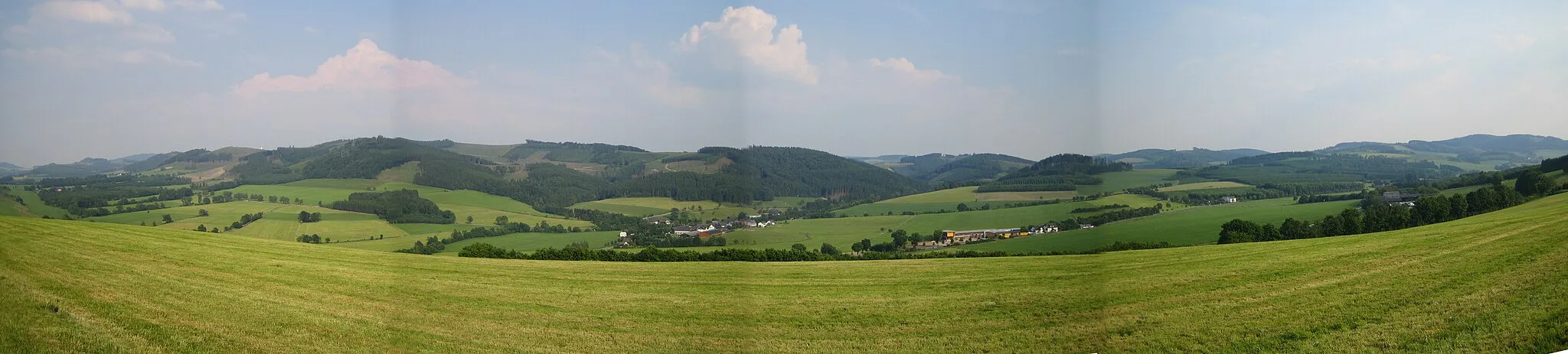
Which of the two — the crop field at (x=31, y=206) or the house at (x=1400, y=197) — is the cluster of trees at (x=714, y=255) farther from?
the house at (x=1400, y=197)

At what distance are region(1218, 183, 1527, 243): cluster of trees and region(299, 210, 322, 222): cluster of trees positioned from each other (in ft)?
77.1

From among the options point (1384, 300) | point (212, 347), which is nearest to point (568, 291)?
point (212, 347)

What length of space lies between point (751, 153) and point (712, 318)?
2.64m

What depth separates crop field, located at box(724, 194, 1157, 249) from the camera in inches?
407

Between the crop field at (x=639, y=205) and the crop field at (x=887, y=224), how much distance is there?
1.91 metres

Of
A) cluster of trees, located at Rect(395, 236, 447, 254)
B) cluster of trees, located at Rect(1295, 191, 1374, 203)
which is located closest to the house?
cluster of trees, located at Rect(1295, 191, 1374, 203)

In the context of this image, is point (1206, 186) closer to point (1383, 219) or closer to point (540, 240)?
point (1383, 219)

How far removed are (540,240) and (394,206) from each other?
5.97 meters

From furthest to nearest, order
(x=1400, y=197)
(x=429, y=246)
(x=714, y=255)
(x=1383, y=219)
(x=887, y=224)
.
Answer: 1. (x=887, y=224)
2. (x=1400, y=197)
3. (x=429, y=246)
4. (x=1383, y=219)
5. (x=714, y=255)

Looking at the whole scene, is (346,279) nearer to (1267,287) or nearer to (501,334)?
(501,334)

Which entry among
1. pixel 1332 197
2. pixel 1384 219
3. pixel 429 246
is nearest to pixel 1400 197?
pixel 1332 197

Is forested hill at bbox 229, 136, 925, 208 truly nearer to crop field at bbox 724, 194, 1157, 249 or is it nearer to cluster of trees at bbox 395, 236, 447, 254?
crop field at bbox 724, 194, 1157, 249

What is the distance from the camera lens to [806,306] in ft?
25.8

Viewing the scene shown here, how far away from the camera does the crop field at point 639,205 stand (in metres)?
23.9
